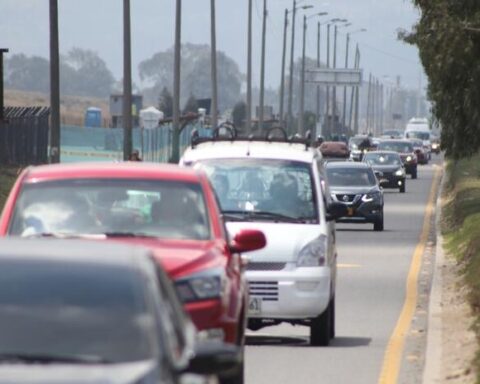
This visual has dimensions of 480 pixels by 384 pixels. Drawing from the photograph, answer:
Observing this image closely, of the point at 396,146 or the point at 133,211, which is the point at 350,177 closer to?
the point at 133,211

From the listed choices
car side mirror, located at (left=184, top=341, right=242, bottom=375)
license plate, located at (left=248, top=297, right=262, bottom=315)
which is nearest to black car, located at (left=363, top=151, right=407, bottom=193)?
license plate, located at (left=248, top=297, right=262, bottom=315)

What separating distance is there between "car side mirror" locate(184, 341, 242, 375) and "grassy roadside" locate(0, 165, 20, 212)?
117ft

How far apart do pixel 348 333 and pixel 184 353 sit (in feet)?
38.5

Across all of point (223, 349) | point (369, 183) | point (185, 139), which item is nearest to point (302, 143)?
point (223, 349)

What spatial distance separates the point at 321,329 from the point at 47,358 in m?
10.3

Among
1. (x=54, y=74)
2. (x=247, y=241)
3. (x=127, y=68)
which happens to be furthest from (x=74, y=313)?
(x=127, y=68)

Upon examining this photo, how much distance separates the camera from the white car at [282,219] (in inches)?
672

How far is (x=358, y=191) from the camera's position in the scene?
4266 cm

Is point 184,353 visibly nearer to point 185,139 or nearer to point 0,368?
point 0,368

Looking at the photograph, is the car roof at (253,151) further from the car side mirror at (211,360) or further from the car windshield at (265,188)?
the car side mirror at (211,360)

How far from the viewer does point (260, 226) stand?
690 inches

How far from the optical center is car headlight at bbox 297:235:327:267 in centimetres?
1722

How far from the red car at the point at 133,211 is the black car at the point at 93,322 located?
3748 millimetres

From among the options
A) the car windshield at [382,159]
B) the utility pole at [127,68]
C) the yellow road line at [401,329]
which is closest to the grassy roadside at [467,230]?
the yellow road line at [401,329]
